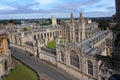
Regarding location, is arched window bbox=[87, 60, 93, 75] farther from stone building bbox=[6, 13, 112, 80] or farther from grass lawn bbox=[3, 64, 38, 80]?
grass lawn bbox=[3, 64, 38, 80]

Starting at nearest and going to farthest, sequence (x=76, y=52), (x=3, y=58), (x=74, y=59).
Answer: (x=76, y=52)
(x=74, y=59)
(x=3, y=58)

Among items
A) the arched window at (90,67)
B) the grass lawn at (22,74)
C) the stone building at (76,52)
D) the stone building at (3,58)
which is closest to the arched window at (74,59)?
the stone building at (76,52)

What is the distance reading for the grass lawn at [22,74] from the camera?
34750 mm

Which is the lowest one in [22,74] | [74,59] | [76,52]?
[22,74]

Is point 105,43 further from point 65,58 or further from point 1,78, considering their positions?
point 1,78

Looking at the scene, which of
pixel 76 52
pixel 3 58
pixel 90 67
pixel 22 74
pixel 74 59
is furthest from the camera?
pixel 3 58

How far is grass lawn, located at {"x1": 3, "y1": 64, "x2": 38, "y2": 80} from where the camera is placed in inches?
1368

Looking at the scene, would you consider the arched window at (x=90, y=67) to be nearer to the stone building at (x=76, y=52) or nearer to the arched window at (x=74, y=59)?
the stone building at (x=76, y=52)

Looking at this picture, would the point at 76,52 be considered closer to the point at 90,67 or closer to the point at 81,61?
the point at 81,61

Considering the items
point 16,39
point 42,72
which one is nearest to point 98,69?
point 42,72

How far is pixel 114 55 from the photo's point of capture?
708cm

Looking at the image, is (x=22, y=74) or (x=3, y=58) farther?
(x=3, y=58)

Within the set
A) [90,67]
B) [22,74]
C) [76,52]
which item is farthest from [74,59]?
[22,74]

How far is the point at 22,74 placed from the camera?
36.2 metres
